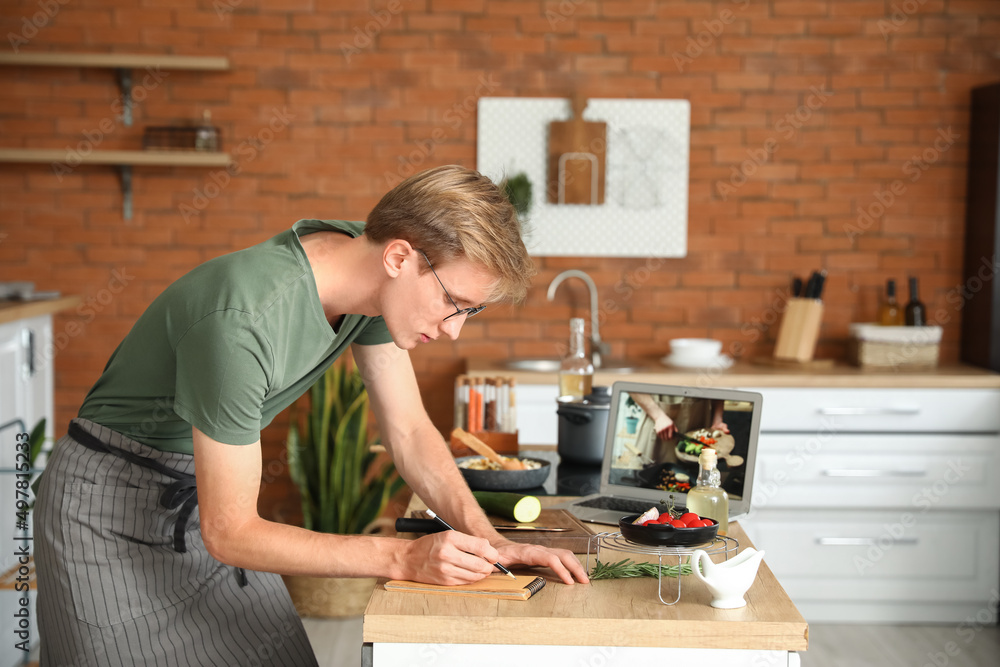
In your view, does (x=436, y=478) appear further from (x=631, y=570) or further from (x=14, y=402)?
(x=14, y=402)

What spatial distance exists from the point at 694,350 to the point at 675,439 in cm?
195

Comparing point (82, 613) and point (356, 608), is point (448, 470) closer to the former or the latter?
point (82, 613)

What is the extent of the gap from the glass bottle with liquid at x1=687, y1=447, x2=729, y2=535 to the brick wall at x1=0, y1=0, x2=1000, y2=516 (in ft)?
7.96

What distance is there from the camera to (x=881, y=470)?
350 centimetres

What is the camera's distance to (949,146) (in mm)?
4039

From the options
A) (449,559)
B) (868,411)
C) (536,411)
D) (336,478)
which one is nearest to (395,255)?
(449,559)

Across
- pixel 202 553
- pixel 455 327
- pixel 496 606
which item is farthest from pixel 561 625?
pixel 202 553

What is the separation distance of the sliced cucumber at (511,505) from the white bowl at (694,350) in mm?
2054

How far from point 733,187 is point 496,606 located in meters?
3.07

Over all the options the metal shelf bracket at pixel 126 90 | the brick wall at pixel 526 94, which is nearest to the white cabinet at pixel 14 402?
the brick wall at pixel 526 94

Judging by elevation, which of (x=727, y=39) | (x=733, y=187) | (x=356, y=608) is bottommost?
(x=356, y=608)

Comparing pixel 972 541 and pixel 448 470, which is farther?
pixel 972 541

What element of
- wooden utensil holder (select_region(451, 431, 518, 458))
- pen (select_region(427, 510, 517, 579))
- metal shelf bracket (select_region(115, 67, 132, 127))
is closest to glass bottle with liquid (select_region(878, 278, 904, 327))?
wooden utensil holder (select_region(451, 431, 518, 458))

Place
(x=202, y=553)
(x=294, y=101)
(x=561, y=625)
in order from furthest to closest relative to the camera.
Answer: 1. (x=294, y=101)
2. (x=202, y=553)
3. (x=561, y=625)
